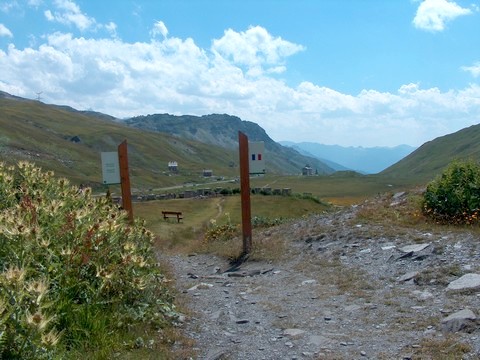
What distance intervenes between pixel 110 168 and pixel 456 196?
27.5 feet

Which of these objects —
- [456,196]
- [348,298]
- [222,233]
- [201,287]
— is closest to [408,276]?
[348,298]

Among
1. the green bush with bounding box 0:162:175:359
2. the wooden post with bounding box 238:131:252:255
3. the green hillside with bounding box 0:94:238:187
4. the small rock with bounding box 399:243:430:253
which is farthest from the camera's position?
the green hillside with bounding box 0:94:238:187

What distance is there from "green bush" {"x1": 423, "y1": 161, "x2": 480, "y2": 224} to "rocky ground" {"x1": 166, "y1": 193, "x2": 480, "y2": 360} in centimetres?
85

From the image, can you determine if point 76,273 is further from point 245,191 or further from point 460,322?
point 245,191

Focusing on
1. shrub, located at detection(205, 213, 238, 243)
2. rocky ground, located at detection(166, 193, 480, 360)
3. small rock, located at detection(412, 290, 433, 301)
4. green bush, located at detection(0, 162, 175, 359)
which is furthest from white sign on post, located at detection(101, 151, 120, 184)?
small rock, located at detection(412, 290, 433, 301)

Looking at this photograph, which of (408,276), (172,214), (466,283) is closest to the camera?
(466,283)

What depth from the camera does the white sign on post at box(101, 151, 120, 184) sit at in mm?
11945

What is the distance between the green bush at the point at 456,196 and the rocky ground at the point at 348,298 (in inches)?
33.5

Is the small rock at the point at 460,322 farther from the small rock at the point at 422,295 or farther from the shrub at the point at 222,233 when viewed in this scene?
the shrub at the point at 222,233

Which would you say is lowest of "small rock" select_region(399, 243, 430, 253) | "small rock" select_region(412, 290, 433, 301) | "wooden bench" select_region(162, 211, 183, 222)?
"wooden bench" select_region(162, 211, 183, 222)

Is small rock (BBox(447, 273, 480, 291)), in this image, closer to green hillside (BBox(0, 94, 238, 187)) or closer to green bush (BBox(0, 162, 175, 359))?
green bush (BBox(0, 162, 175, 359))

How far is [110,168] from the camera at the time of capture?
12000mm

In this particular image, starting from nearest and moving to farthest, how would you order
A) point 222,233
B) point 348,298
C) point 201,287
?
point 348,298, point 201,287, point 222,233

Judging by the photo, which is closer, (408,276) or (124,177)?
(408,276)
